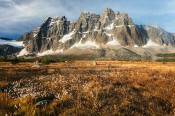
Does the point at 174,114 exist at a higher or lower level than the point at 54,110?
lower

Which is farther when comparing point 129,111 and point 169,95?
point 169,95

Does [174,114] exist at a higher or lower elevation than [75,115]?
lower

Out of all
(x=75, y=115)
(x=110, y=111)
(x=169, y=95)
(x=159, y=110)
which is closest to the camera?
(x=75, y=115)

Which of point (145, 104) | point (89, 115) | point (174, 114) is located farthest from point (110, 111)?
point (174, 114)

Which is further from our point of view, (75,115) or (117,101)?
(117,101)

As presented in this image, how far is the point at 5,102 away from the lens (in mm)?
3953

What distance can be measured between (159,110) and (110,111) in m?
1.98

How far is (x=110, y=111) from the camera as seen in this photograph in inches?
138

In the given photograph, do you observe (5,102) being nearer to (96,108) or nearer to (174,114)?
(96,108)

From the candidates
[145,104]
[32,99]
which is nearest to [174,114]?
[145,104]

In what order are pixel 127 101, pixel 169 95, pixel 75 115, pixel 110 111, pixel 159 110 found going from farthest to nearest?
1. pixel 169 95
2. pixel 127 101
3. pixel 159 110
4. pixel 110 111
5. pixel 75 115

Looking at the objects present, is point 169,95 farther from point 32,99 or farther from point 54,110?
point 32,99

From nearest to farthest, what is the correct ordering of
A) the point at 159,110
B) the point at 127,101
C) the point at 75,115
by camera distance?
1. the point at 75,115
2. the point at 159,110
3. the point at 127,101

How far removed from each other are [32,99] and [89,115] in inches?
104
